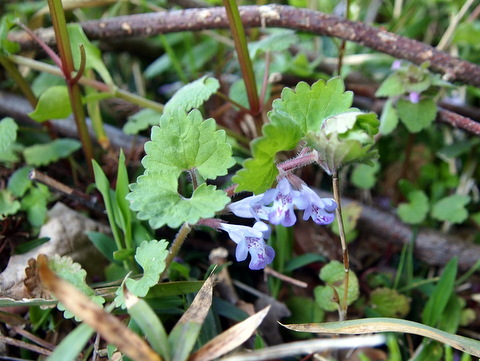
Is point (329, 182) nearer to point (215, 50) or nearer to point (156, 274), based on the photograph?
point (215, 50)

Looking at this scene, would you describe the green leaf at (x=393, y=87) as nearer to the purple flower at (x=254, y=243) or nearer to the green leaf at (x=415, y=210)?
the green leaf at (x=415, y=210)

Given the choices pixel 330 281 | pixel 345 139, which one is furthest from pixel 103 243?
pixel 345 139

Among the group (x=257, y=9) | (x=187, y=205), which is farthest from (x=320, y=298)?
(x=257, y=9)

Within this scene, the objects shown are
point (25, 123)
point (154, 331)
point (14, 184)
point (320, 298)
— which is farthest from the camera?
point (25, 123)

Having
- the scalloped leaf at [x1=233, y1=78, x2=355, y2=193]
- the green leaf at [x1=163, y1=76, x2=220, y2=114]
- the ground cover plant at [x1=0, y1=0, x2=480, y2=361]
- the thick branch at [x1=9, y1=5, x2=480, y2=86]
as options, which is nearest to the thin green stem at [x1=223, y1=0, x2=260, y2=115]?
the ground cover plant at [x1=0, y1=0, x2=480, y2=361]

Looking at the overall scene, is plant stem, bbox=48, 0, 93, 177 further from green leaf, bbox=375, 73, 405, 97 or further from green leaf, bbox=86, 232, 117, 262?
green leaf, bbox=375, 73, 405, 97
